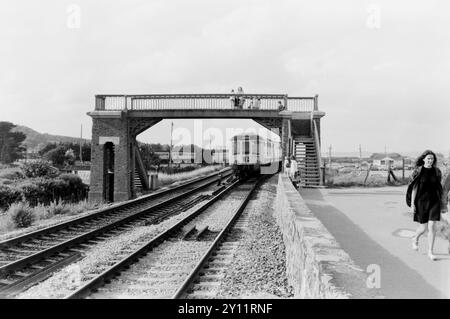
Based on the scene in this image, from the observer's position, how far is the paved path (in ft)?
15.4

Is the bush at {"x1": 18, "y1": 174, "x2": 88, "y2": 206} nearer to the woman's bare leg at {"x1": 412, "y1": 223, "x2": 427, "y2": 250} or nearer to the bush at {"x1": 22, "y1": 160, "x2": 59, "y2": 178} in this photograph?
the bush at {"x1": 22, "y1": 160, "x2": 59, "y2": 178}

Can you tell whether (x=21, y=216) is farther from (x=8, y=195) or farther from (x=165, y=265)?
(x=165, y=265)

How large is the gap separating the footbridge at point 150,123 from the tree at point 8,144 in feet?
143

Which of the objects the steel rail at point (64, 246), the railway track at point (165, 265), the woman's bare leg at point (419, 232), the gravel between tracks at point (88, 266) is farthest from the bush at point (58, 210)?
the woman's bare leg at point (419, 232)

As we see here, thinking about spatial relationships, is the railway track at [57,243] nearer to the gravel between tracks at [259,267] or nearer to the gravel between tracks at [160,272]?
the gravel between tracks at [160,272]

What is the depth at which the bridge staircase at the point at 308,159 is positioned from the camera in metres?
18.2

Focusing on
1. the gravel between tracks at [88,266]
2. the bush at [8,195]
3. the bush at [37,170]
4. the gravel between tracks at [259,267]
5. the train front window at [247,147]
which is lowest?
the gravel between tracks at [88,266]

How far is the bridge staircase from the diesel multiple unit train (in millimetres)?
4589

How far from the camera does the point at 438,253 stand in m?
6.20

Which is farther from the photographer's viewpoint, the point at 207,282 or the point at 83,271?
the point at 83,271

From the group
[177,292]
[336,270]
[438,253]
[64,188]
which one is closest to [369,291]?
[336,270]

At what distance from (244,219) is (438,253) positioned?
22.3 feet

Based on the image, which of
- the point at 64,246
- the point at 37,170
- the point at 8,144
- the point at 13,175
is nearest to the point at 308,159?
the point at 64,246
